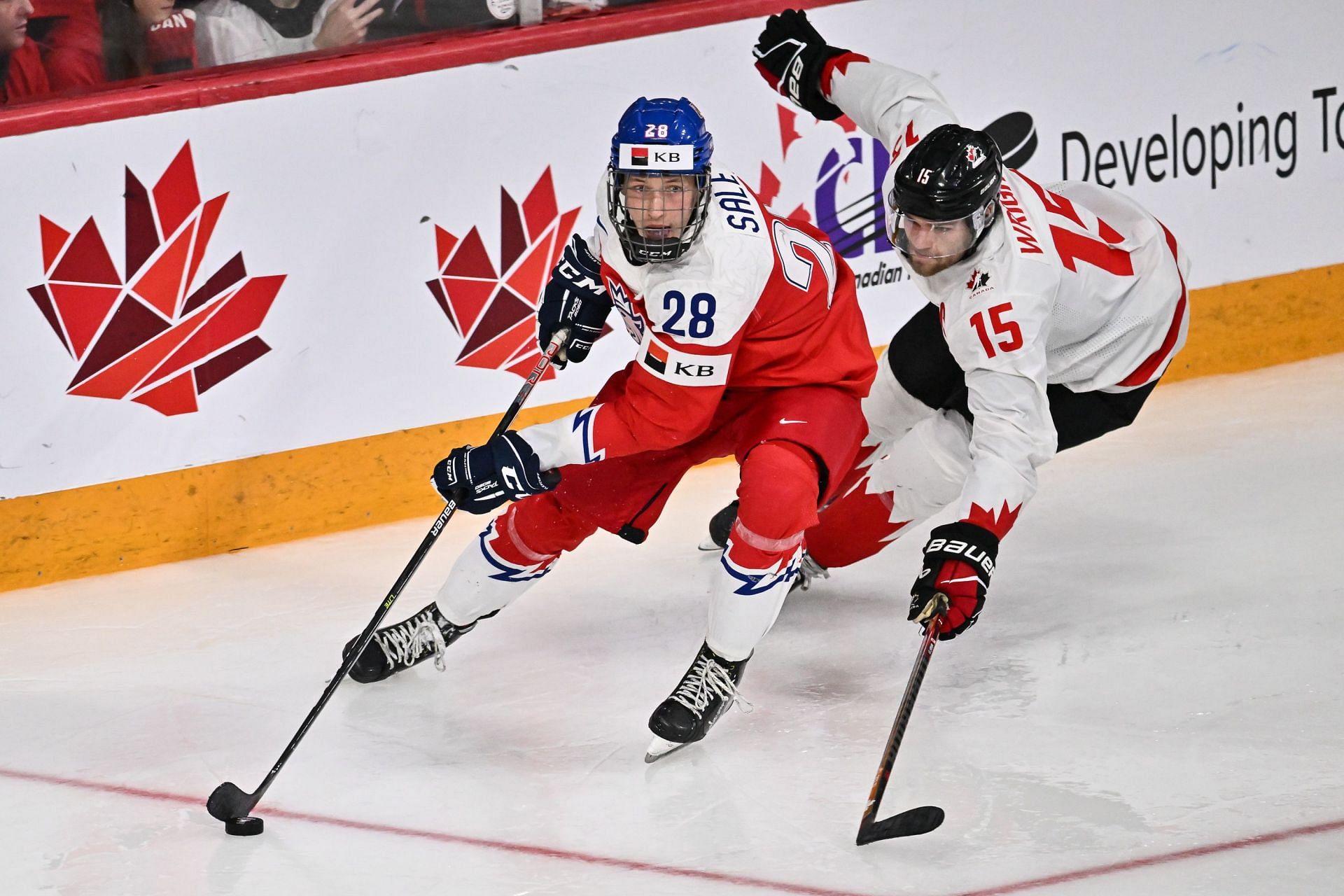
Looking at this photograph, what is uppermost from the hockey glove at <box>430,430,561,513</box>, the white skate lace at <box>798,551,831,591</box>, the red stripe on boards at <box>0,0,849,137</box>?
the red stripe on boards at <box>0,0,849,137</box>

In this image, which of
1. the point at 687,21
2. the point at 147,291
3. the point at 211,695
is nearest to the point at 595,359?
the point at 687,21

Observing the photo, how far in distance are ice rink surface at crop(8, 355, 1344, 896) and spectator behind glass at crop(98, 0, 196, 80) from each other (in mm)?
1196

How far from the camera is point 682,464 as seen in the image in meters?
3.56

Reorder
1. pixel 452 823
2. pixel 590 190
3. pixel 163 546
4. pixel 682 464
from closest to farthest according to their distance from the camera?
pixel 452 823, pixel 682 464, pixel 163 546, pixel 590 190

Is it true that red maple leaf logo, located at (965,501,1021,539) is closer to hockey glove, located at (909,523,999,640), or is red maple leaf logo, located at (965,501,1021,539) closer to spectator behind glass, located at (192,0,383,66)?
hockey glove, located at (909,523,999,640)

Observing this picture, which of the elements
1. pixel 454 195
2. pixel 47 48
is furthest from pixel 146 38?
pixel 454 195

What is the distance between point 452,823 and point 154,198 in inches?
71.2

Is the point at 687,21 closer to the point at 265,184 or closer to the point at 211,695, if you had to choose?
the point at 265,184

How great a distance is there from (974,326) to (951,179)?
0.28 m

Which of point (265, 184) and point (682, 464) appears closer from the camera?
point (682, 464)

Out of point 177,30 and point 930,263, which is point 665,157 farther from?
point 177,30

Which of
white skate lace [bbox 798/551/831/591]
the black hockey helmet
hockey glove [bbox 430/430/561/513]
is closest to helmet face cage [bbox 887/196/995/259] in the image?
the black hockey helmet

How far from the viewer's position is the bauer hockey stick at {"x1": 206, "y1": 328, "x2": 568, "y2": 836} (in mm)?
3031

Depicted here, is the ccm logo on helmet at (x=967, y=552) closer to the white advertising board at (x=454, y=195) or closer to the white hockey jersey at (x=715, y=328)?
the white hockey jersey at (x=715, y=328)
